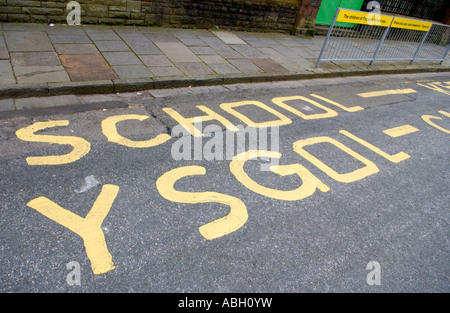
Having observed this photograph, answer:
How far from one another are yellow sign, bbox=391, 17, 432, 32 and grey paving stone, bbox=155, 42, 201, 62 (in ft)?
17.7

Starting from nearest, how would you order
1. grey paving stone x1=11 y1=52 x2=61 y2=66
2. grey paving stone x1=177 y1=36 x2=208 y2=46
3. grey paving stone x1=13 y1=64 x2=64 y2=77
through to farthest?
grey paving stone x1=13 y1=64 x2=64 y2=77 → grey paving stone x1=11 y1=52 x2=61 y2=66 → grey paving stone x1=177 y1=36 x2=208 y2=46

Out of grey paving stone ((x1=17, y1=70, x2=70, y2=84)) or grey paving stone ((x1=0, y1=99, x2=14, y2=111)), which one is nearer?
grey paving stone ((x1=0, y1=99, x2=14, y2=111))

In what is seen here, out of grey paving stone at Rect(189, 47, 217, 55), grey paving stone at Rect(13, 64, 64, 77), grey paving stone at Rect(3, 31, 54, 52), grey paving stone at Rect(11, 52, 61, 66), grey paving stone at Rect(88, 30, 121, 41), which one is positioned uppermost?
grey paving stone at Rect(189, 47, 217, 55)

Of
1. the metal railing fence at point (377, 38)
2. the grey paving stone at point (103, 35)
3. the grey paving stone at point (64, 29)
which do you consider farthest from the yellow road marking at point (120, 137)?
the metal railing fence at point (377, 38)

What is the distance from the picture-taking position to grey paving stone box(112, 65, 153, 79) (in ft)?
16.7

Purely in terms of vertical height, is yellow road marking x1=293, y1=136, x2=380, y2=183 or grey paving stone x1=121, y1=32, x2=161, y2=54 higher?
grey paving stone x1=121, y1=32, x2=161, y2=54

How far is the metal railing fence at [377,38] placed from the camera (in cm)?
721

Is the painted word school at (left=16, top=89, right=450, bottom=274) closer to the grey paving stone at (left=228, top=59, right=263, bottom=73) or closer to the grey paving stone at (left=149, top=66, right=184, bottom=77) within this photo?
the grey paving stone at (left=149, top=66, right=184, bottom=77)

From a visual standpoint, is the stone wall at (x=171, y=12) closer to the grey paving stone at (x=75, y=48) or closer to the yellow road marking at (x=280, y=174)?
the grey paving stone at (x=75, y=48)

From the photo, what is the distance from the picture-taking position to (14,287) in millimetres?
1958

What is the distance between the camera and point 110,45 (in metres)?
6.09

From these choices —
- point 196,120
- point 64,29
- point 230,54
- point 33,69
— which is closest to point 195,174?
point 196,120


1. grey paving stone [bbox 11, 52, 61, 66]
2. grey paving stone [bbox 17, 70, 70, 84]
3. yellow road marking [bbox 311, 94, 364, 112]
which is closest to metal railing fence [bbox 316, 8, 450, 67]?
yellow road marking [bbox 311, 94, 364, 112]

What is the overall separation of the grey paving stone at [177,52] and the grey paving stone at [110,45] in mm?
745
